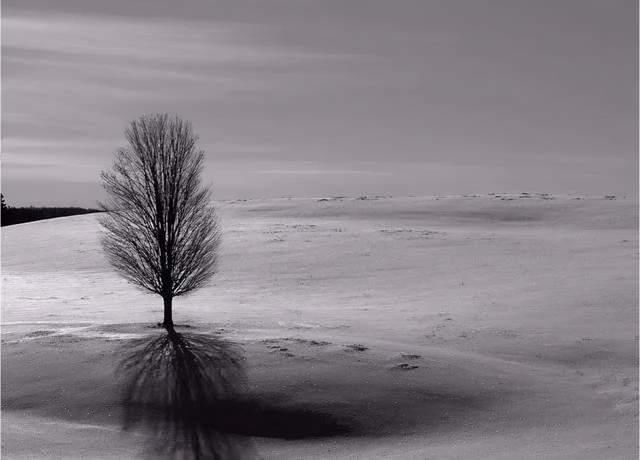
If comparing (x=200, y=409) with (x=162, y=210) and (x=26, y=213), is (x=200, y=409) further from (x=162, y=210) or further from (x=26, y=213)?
(x=26, y=213)

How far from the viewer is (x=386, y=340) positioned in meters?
21.1

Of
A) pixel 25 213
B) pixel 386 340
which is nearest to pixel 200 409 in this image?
pixel 386 340

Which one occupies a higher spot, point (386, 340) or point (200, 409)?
point (386, 340)

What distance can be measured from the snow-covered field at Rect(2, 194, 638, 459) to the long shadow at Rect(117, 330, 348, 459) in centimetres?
40

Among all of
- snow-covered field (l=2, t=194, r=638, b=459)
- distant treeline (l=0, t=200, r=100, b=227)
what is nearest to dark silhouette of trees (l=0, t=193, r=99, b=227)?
distant treeline (l=0, t=200, r=100, b=227)

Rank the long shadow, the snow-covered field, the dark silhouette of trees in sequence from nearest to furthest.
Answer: the long shadow → the snow-covered field → the dark silhouette of trees

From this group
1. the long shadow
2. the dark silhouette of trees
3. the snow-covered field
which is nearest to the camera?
the long shadow

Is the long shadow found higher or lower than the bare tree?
lower

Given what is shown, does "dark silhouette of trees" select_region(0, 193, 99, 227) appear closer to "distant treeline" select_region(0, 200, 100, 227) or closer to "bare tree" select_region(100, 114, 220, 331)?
"distant treeline" select_region(0, 200, 100, 227)

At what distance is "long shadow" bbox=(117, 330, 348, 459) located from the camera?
14531mm

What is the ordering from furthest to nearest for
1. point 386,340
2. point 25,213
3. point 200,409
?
point 25,213
point 386,340
point 200,409

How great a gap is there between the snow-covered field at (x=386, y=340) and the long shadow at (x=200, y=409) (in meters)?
0.40

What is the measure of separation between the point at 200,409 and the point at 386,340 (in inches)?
284

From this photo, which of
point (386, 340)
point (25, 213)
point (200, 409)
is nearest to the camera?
point (200, 409)
